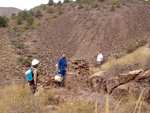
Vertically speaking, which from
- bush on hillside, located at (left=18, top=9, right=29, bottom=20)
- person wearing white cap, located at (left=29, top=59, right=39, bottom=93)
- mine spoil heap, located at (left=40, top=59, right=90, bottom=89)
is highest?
bush on hillside, located at (left=18, top=9, right=29, bottom=20)

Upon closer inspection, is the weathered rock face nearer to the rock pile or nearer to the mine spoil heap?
the mine spoil heap

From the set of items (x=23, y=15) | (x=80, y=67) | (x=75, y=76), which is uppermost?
(x=23, y=15)

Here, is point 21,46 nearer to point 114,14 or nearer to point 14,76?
point 14,76

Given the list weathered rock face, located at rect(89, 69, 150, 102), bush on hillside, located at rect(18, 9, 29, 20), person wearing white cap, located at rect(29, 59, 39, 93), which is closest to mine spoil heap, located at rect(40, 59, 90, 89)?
weathered rock face, located at rect(89, 69, 150, 102)

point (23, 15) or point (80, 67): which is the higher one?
point (23, 15)

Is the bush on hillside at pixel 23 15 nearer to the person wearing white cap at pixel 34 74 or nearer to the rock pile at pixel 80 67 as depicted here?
the rock pile at pixel 80 67

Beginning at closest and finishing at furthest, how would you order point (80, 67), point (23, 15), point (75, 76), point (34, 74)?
point (34, 74), point (75, 76), point (80, 67), point (23, 15)

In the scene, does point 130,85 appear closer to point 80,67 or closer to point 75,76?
point 75,76

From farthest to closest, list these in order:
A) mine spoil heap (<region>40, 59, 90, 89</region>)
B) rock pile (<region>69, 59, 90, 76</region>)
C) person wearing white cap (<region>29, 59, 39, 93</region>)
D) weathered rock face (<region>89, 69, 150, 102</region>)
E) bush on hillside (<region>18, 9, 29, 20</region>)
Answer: bush on hillside (<region>18, 9, 29, 20</region>)
rock pile (<region>69, 59, 90, 76</region>)
mine spoil heap (<region>40, 59, 90, 89</region>)
person wearing white cap (<region>29, 59, 39, 93</region>)
weathered rock face (<region>89, 69, 150, 102</region>)

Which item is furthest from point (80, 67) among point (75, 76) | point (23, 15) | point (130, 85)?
point (23, 15)

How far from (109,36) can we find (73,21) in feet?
30.7

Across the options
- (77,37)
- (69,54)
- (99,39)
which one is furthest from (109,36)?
(69,54)

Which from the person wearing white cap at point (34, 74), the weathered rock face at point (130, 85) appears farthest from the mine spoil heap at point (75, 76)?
the person wearing white cap at point (34, 74)

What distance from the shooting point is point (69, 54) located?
59.7 ft
